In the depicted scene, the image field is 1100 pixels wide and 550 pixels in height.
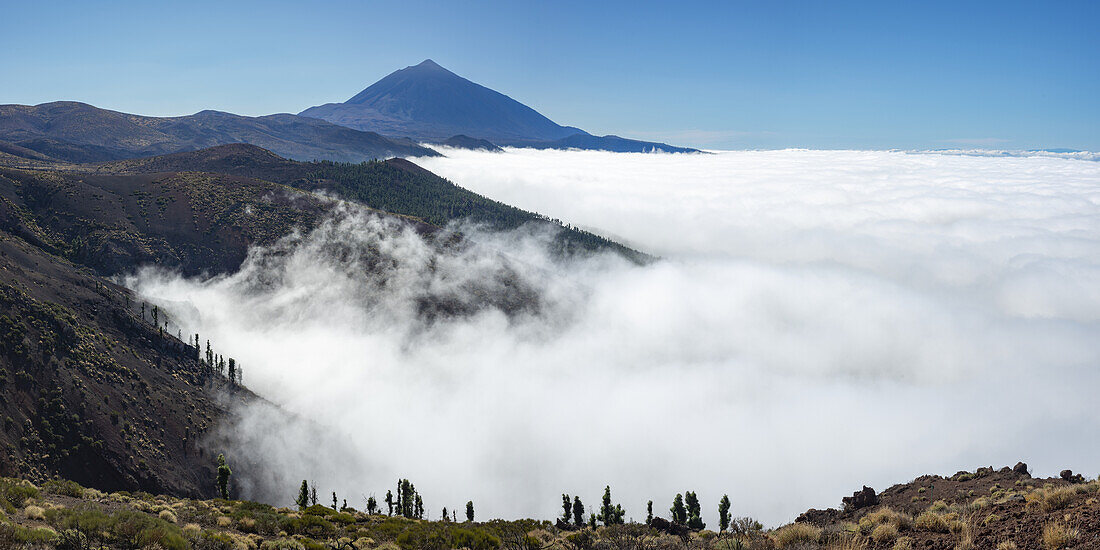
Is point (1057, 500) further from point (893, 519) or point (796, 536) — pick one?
point (796, 536)

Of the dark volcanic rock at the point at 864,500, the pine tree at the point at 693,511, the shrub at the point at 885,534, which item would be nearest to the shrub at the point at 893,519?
the shrub at the point at 885,534

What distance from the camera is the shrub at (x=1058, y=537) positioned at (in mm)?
Result: 10281

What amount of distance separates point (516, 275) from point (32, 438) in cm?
13110

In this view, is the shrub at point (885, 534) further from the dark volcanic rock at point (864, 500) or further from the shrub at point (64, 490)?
the shrub at point (64, 490)

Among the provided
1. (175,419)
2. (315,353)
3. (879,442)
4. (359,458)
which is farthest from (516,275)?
(879,442)

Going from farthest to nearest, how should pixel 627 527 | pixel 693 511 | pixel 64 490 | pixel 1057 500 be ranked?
pixel 693 511
pixel 64 490
pixel 627 527
pixel 1057 500

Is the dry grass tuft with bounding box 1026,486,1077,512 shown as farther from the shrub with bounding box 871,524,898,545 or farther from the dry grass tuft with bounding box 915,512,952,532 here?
the shrub with bounding box 871,524,898,545

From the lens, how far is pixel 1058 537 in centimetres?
1034

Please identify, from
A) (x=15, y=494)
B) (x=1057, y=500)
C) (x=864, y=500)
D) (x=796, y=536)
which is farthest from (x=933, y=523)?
(x=15, y=494)

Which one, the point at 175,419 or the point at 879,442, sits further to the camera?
the point at 879,442

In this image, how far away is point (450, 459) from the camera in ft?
404

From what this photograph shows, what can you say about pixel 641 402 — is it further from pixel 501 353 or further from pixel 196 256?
pixel 196 256

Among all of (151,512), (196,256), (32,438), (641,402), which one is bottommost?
(641,402)

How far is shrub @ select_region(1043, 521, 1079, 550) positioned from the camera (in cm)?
1028
